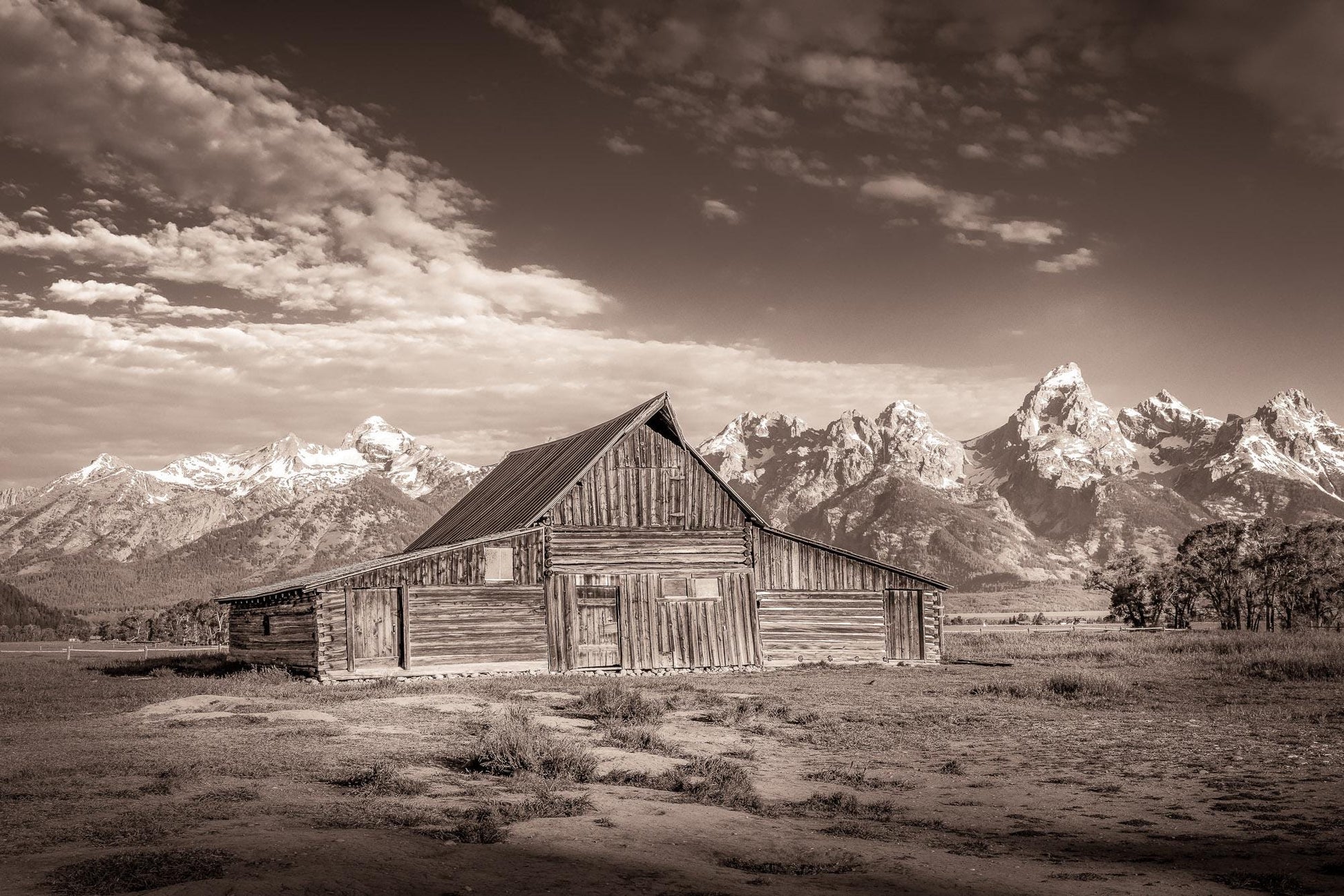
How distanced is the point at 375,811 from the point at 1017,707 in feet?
48.4

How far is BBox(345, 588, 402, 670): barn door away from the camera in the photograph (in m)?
27.7

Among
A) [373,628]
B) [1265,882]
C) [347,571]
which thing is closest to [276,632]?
[347,571]

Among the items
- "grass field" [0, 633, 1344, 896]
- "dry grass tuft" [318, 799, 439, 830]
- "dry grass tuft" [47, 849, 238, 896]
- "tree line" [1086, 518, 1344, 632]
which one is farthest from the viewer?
"tree line" [1086, 518, 1344, 632]

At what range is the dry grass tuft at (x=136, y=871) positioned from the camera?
6.84m

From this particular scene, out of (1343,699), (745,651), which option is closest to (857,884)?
(1343,699)

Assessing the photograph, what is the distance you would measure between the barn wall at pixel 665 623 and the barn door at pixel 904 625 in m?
5.52

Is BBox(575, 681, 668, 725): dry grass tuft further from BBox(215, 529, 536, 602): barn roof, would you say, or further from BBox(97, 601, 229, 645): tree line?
BBox(97, 601, 229, 645): tree line

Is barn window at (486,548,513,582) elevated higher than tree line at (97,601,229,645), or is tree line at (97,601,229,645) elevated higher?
barn window at (486,548,513,582)

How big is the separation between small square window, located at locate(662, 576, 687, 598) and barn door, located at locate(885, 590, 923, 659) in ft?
26.5

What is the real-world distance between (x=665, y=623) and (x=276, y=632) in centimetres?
1237

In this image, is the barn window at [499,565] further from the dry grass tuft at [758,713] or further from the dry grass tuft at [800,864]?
the dry grass tuft at [800,864]

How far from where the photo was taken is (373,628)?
28.2m

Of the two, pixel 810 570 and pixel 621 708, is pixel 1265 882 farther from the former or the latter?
pixel 810 570

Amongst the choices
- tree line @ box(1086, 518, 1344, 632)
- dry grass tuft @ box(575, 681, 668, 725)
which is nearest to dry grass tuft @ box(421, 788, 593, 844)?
dry grass tuft @ box(575, 681, 668, 725)
